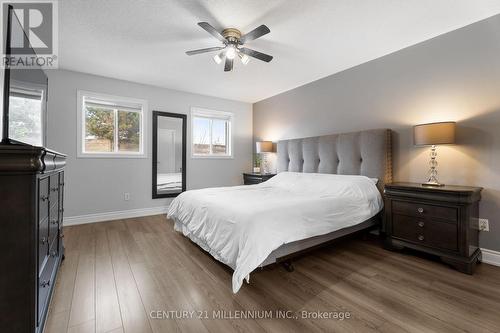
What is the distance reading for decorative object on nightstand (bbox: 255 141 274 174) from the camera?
4.72 metres

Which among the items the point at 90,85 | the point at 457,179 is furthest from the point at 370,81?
the point at 90,85

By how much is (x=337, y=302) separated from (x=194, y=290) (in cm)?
110

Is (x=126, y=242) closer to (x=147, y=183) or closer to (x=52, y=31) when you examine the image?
(x=147, y=183)

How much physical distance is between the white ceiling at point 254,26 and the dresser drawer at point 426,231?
2.06 m

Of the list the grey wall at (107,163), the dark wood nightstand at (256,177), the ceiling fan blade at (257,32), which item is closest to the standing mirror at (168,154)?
the grey wall at (107,163)

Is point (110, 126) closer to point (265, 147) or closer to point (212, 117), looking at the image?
point (212, 117)

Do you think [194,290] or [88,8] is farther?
[88,8]

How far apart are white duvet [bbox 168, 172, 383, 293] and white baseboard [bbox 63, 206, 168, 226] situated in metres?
1.43

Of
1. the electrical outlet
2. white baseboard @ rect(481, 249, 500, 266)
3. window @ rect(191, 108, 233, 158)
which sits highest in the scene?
window @ rect(191, 108, 233, 158)

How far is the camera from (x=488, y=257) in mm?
2232

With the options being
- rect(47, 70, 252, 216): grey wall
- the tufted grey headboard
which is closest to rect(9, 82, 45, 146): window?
rect(47, 70, 252, 216): grey wall

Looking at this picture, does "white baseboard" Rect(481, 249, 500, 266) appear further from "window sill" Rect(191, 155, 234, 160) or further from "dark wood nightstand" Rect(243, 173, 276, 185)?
"window sill" Rect(191, 155, 234, 160)

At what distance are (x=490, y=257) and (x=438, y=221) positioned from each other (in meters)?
0.64

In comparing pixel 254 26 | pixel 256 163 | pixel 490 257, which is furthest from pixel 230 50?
pixel 490 257
